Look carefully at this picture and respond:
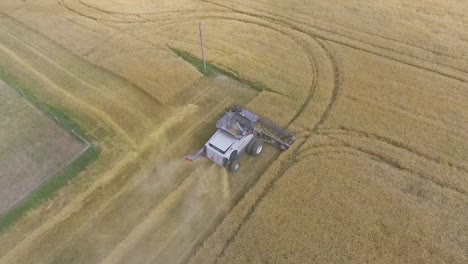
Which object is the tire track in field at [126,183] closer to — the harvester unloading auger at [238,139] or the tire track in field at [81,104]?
the tire track in field at [81,104]

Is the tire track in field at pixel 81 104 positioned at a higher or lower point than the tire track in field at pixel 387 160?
lower

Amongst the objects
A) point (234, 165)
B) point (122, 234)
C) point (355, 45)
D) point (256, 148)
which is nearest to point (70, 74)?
point (122, 234)

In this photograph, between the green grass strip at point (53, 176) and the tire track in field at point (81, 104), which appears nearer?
the green grass strip at point (53, 176)

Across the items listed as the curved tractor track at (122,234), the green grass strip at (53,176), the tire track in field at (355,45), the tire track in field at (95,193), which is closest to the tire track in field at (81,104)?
the tire track in field at (95,193)

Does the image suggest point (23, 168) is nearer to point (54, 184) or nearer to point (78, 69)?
point (54, 184)

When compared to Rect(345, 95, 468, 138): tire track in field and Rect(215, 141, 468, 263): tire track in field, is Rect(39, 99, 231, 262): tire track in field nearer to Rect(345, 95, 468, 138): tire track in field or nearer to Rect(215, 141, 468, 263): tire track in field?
Rect(215, 141, 468, 263): tire track in field

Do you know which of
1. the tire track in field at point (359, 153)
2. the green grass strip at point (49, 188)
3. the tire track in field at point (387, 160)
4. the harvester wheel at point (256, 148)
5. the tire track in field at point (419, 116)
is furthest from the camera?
the tire track in field at point (419, 116)

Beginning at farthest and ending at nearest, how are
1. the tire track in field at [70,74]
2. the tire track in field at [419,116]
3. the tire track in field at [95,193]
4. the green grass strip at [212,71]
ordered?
1. the green grass strip at [212,71]
2. the tire track in field at [70,74]
3. the tire track in field at [419,116]
4. the tire track in field at [95,193]

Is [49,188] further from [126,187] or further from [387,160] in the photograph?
[387,160]
